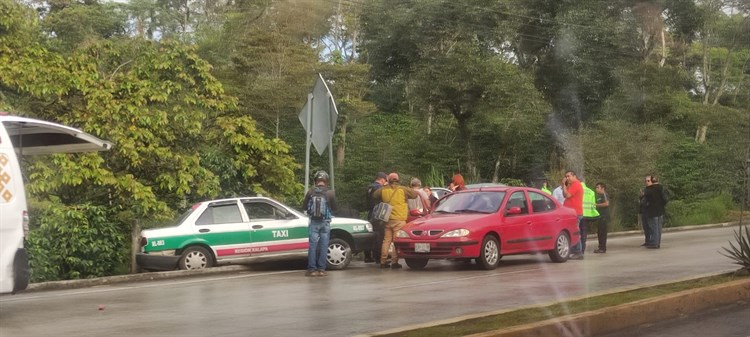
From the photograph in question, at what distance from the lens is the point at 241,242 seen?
57.3 ft

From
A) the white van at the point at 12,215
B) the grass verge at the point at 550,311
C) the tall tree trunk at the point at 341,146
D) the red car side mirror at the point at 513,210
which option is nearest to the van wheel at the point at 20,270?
the white van at the point at 12,215

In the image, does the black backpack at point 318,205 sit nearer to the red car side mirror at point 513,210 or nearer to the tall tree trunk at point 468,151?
the red car side mirror at point 513,210

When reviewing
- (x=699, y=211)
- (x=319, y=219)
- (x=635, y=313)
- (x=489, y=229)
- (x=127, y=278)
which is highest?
(x=699, y=211)

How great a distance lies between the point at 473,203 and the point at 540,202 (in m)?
1.45

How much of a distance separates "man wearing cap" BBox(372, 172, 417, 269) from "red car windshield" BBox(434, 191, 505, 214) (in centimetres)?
62

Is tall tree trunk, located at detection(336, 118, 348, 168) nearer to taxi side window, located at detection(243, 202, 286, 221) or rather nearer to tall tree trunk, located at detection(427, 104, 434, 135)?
tall tree trunk, located at detection(427, 104, 434, 135)

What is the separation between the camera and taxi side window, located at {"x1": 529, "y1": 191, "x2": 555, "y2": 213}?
695 inches

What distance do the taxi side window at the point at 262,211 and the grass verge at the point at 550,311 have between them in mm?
7942

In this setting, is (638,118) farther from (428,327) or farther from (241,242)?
(428,327)

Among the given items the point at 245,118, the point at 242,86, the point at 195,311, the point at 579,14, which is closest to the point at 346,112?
the point at 242,86

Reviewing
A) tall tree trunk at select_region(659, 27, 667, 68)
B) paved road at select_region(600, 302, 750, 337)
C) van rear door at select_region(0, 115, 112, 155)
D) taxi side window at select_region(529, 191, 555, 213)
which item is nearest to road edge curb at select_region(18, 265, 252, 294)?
van rear door at select_region(0, 115, 112, 155)

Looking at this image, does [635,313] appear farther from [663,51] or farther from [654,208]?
[663,51]

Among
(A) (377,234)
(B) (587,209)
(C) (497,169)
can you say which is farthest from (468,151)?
(A) (377,234)

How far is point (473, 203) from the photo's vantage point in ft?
56.4
